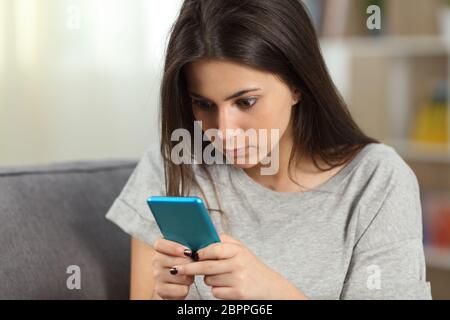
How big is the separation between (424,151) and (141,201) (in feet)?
6.48

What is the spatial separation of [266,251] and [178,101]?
0.31 m

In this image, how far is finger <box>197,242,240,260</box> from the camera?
3.51 feet

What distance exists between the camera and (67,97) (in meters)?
2.60

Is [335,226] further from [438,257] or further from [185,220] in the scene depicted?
[438,257]

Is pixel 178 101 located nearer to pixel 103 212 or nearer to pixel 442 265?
pixel 103 212

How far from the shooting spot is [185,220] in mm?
1037

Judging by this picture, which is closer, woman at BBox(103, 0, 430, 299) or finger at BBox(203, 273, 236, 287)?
finger at BBox(203, 273, 236, 287)

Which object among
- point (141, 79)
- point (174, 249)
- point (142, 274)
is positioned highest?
point (141, 79)

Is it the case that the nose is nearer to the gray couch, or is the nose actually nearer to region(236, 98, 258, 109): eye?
region(236, 98, 258, 109): eye

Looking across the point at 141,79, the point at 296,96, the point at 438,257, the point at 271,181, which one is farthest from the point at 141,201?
the point at 438,257

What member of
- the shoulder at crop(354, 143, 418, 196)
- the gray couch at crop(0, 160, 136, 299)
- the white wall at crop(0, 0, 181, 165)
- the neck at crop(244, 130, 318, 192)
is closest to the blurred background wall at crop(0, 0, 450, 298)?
the white wall at crop(0, 0, 181, 165)

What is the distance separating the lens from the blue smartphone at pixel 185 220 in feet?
3.29

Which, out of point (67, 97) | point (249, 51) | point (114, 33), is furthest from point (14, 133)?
point (249, 51)

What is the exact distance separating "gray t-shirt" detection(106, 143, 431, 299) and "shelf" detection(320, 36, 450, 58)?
6.07 feet
